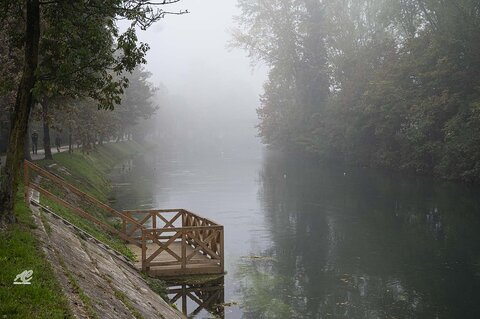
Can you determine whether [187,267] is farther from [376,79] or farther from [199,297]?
[376,79]

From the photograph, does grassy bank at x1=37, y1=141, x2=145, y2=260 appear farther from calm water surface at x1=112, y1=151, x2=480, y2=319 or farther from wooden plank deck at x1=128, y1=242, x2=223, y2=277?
calm water surface at x1=112, y1=151, x2=480, y2=319

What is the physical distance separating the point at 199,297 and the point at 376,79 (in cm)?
4612

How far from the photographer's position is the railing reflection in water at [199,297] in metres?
16.7

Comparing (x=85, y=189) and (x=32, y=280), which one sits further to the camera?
(x=85, y=189)

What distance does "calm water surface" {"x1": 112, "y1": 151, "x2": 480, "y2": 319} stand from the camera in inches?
684

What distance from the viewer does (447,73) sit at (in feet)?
152

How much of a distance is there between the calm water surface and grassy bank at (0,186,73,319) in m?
6.64

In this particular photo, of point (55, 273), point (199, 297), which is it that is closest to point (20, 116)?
point (55, 273)

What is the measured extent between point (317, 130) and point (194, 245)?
53653mm

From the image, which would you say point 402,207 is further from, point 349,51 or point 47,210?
point 349,51

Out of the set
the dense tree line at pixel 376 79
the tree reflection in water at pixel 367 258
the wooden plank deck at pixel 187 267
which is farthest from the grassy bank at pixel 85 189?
the dense tree line at pixel 376 79

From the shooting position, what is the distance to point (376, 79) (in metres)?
57.9

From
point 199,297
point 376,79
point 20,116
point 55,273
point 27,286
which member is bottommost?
point 199,297

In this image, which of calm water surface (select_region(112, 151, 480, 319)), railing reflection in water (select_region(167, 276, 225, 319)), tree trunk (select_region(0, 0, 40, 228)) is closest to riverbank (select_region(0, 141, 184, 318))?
tree trunk (select_region(0, 0, 40, 228))
